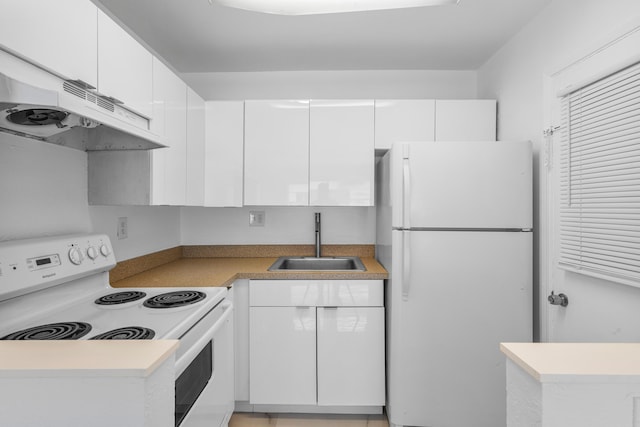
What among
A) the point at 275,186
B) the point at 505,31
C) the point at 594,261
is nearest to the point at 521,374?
the point at 594,261

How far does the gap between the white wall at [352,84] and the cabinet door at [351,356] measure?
5.41 feet

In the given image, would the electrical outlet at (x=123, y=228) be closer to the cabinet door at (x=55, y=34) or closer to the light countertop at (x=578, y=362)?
the cabinet door at (x=55, y=34)

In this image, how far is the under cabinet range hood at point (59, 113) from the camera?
2.73ft

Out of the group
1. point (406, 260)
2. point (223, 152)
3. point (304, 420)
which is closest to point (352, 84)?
point (223, 152)

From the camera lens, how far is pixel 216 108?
2.36 m

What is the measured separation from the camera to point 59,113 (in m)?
1.10

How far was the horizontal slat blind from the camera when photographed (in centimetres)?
129

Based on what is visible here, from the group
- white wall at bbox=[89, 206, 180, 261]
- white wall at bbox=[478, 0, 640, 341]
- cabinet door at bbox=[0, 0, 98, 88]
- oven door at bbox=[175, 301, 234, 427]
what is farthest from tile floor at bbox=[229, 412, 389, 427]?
cabinet door at bbox=[0, 0, 98, 88]

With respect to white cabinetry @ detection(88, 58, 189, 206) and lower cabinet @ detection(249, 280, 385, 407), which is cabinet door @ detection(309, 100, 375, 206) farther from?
white cabinetry @ detection(88, 58, 189, 206)

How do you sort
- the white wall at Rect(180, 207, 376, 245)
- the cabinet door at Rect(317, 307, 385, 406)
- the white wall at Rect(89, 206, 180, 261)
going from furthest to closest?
the white wall at Rect(180, 207, 376, 245) → the cabinet door at Rect(317, 307, 385, 406) → the white wall at Rect(89, 206, 180, 261)

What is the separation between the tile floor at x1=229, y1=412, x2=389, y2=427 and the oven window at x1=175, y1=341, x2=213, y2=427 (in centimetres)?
89

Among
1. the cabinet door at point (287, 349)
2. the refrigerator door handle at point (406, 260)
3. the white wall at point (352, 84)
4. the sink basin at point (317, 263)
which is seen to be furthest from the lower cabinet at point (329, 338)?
the white wall at point (352, 84)

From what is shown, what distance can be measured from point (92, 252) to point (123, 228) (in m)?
0.44

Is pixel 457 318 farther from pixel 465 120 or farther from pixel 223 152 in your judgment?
pixel 223 152
